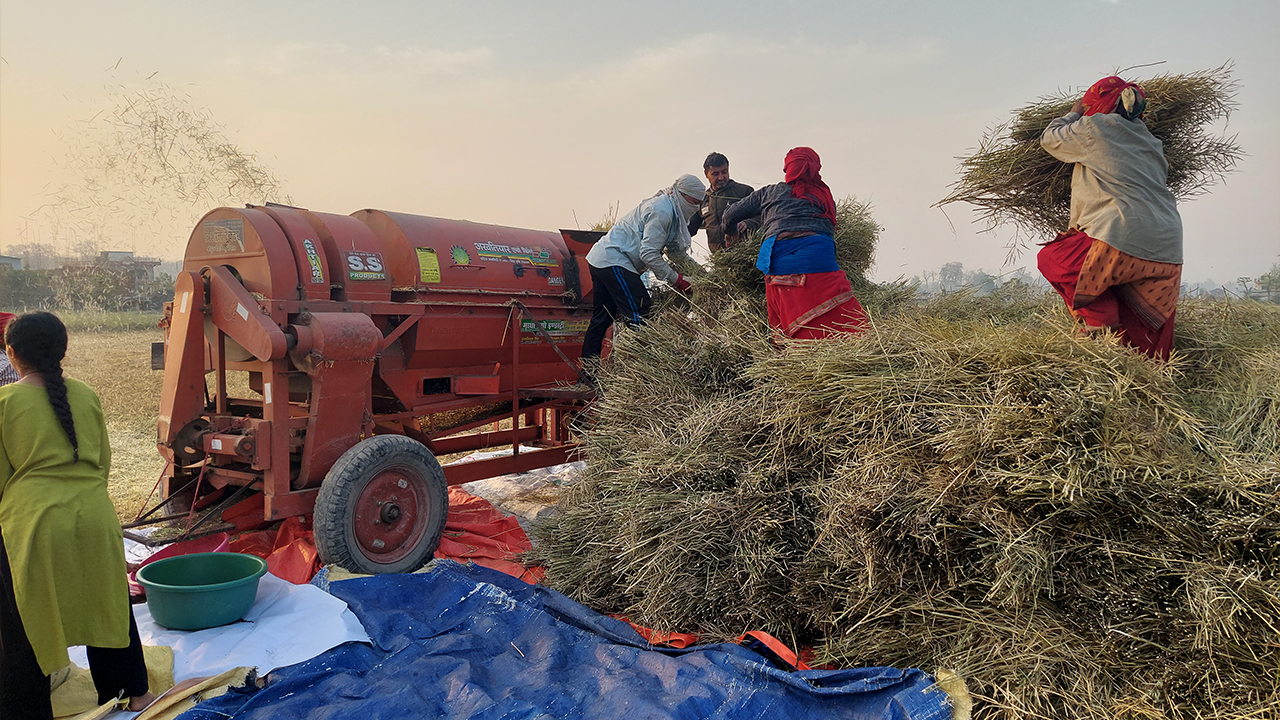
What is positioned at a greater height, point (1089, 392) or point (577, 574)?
point (1089, 392)

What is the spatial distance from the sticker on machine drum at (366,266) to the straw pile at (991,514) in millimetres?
2429

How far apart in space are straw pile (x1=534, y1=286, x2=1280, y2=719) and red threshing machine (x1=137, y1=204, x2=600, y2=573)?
1488mm

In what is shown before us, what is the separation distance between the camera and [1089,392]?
8.65ft

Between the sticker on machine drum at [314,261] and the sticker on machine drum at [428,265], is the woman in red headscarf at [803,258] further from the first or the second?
the sticker on machine drum at [314,261]

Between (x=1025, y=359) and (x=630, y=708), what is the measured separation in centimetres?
211

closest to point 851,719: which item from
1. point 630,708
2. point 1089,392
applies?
point 630,708

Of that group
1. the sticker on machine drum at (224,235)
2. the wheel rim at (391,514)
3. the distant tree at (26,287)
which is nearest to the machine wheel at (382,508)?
the wheel rim at (391,514)

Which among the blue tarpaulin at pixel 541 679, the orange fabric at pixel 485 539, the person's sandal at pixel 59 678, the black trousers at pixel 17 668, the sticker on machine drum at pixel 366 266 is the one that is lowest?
the orange fabric at pixel 485 539

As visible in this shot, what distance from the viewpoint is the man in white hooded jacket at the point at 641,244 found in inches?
225

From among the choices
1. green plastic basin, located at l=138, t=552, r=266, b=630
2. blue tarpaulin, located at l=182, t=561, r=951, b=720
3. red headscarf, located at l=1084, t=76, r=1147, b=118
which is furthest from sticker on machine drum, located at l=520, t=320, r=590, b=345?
red headscarf, located at l=1084, t=76, r=1147, b=118

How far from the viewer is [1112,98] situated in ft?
12.4

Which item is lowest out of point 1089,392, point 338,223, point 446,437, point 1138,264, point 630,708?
point 630,708

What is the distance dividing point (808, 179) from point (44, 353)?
4.12 metres

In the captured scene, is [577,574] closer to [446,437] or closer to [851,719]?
[851,719]
